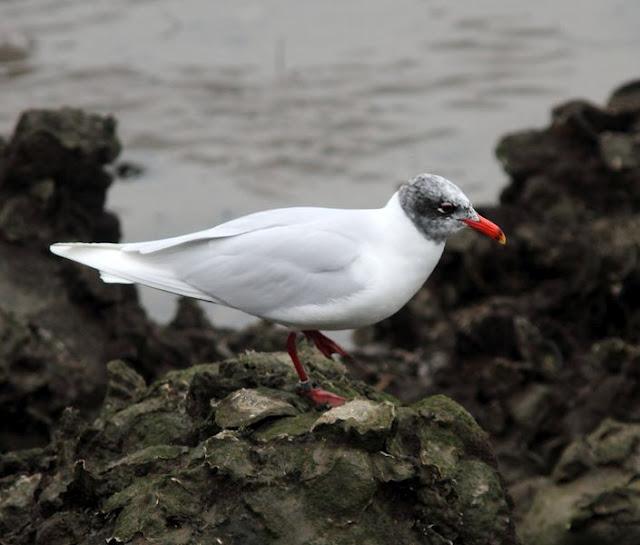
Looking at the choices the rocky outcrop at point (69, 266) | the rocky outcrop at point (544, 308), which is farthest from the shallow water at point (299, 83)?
the rocky outcrop at point (69, 266)

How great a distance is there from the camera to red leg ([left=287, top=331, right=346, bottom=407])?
4.66m

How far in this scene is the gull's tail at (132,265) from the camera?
5207 mm

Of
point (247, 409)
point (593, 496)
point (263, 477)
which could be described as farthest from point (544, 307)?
point (263, 477)

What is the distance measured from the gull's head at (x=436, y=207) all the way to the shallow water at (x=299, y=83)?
419 cm

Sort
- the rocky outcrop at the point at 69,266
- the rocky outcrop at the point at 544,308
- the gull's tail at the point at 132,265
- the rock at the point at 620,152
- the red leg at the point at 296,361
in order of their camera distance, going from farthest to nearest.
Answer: the rock at the point at 620,152 < the rocky outcrop at the point at 69,266 < the rocky outcrop at the point at 544,308 < the gull's tail at the point at 132,265 < the red leg at the point at 296,361

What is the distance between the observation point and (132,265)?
17.1 feet

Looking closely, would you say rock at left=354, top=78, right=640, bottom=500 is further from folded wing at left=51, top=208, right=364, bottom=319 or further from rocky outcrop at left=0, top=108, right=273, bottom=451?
folded wing at left=51, top=208, right=364, bottom=319

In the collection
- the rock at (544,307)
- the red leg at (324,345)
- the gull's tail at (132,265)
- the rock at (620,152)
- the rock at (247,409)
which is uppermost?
the gull's tail at (132,265)

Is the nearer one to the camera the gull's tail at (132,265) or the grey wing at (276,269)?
the grey wing at (276,269)

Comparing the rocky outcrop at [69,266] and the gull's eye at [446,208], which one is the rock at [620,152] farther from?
the gull's eye at [446,208]

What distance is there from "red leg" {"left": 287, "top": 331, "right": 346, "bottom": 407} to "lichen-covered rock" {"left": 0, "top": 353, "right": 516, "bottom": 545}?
60 mm

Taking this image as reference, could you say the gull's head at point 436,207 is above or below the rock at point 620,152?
above

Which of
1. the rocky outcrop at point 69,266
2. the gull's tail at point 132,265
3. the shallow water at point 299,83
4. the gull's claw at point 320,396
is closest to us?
the gull's claw at point 320,396

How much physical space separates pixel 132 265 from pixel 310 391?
0.99 metres
